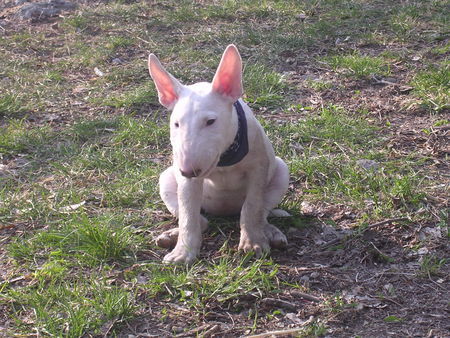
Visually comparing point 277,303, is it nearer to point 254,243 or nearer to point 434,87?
point 254,243

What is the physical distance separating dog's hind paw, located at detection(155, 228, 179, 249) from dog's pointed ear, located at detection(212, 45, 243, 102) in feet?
2.76

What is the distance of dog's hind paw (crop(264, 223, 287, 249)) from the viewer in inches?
138

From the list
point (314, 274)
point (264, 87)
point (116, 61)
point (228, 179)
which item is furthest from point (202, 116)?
point (116, 61)

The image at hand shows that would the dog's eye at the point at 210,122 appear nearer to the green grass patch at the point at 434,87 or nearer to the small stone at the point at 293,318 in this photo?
the small stone at the point at 293,318

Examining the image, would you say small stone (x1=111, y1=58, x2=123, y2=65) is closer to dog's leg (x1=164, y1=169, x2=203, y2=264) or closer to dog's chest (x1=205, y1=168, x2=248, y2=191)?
dog's chest (x1=205, y1=168, x2=248, y2=191)

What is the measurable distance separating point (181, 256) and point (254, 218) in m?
0.44

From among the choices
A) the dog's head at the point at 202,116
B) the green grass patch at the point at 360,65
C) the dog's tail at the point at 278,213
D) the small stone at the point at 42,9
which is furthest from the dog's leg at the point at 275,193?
the small stone at the point at 42,9

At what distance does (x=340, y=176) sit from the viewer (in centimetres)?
424

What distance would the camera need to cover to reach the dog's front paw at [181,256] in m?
3.36

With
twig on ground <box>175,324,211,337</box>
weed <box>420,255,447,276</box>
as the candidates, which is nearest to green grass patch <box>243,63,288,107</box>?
weed <box>420,255,447,276</box>

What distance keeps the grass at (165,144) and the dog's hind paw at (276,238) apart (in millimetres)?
133

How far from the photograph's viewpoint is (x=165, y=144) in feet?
16.7

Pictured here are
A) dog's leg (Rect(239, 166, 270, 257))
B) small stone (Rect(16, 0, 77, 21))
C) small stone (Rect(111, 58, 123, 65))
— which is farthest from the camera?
small stone (Rect(16, 0, 77, 21))

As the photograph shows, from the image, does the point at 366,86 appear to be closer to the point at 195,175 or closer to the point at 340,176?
the point at 340,176
